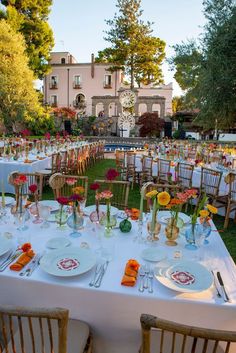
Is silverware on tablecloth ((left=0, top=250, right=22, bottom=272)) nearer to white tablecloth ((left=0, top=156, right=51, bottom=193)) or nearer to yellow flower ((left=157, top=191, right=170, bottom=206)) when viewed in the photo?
yellow flower ((left=157, top=191, right=170, bottom=206))

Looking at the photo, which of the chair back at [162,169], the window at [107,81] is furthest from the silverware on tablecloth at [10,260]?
the window at [107,81]

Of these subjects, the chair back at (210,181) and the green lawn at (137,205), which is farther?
the chair back at (210,181)

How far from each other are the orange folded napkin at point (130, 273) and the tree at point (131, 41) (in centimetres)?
2662

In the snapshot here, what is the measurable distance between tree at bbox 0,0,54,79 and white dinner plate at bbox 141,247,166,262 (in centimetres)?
2376

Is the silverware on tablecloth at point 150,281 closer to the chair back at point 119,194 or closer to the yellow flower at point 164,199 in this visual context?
the yellow flower at point 164,199

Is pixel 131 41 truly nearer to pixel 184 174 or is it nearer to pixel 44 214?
pixel 184 174

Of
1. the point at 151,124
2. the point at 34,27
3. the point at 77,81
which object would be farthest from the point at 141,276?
the point at 77,81

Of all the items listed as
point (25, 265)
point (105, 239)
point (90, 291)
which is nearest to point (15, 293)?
point (25, 265)

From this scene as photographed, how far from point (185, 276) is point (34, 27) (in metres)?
26.2

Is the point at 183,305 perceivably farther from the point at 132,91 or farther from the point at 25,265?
the point at 132,91

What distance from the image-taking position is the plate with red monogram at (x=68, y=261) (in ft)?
5.86

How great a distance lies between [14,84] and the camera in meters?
16.4

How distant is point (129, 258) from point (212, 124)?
797cm

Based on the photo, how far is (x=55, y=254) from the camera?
77.9 inches
